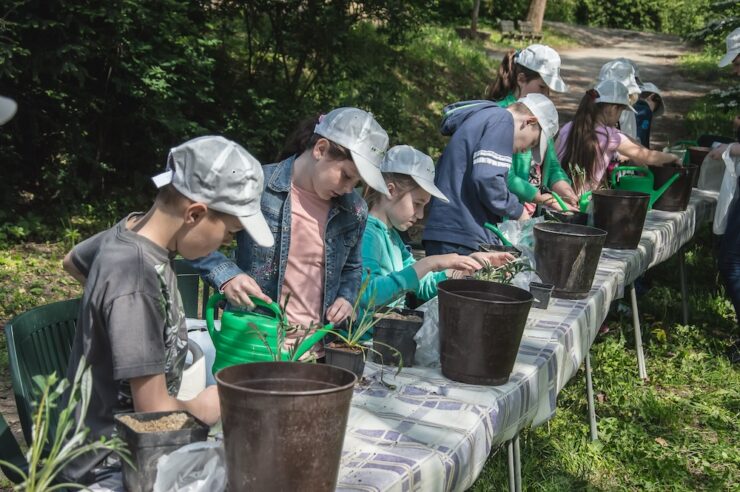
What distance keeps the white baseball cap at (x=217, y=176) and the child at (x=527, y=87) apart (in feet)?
7.96

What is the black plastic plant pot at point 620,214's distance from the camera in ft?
12.4

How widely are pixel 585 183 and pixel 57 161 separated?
4811 mm

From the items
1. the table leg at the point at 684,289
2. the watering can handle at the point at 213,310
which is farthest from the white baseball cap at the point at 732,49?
the watering can handle at the point at 213,310

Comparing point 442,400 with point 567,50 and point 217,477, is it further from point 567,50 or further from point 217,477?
point 567,50

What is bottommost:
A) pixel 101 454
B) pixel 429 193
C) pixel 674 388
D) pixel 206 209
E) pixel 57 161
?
pixel 674 388

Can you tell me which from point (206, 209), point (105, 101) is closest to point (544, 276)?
point (206, 209)

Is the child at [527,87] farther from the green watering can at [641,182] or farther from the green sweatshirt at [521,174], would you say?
the green watering can at [641,182]

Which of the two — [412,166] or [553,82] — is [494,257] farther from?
[553,82]

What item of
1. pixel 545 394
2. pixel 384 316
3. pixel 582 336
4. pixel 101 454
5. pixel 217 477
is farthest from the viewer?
pixel 582 336

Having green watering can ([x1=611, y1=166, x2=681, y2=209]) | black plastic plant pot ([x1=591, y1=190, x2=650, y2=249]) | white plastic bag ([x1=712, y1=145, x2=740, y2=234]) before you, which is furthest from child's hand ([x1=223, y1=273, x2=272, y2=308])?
white plastic bag ([x1=712, y1=145, x2=740, y2=234])

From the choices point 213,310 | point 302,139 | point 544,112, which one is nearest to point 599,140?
point 544,112

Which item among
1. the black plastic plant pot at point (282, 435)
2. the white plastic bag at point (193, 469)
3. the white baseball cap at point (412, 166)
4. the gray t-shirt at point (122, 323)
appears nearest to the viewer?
the black plastic plant pot at point (282, 435)

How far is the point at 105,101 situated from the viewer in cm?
757

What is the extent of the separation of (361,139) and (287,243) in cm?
44
